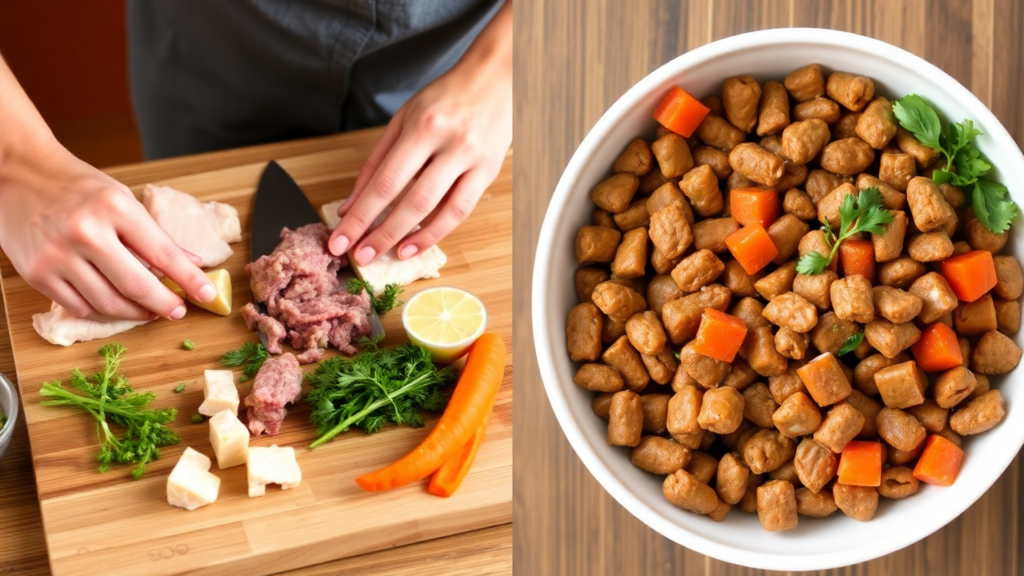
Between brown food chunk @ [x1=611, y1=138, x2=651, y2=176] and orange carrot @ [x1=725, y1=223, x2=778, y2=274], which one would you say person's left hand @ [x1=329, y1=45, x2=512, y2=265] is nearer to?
brown food chunk @ [x1=611, y1=138, x2=651, y2=176]

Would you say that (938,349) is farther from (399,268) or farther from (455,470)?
(399,268)

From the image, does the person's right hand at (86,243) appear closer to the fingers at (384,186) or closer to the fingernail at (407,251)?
the fingers at (384,186)

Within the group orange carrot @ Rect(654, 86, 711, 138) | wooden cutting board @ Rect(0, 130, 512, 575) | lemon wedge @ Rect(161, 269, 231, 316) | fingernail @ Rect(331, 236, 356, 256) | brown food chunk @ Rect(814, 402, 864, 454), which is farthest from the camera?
fingernail @ Rect(331, 236, 356, 256)

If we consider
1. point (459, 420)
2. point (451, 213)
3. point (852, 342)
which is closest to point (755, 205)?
point (852, 342)

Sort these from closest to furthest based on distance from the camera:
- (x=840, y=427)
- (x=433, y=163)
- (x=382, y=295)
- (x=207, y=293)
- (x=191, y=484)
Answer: (x=840, y=427) → (x=191, y=484) → (x=207, y=293) → (x=382, y=295) → (x=433, y=163)

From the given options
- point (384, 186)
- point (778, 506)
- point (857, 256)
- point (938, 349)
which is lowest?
point (384, 186)

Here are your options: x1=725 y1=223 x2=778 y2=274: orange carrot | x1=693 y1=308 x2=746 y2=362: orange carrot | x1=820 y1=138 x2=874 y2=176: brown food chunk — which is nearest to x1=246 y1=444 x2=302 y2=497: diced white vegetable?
x1=693 y1=308 x2=746 y2=362: orange carrot
